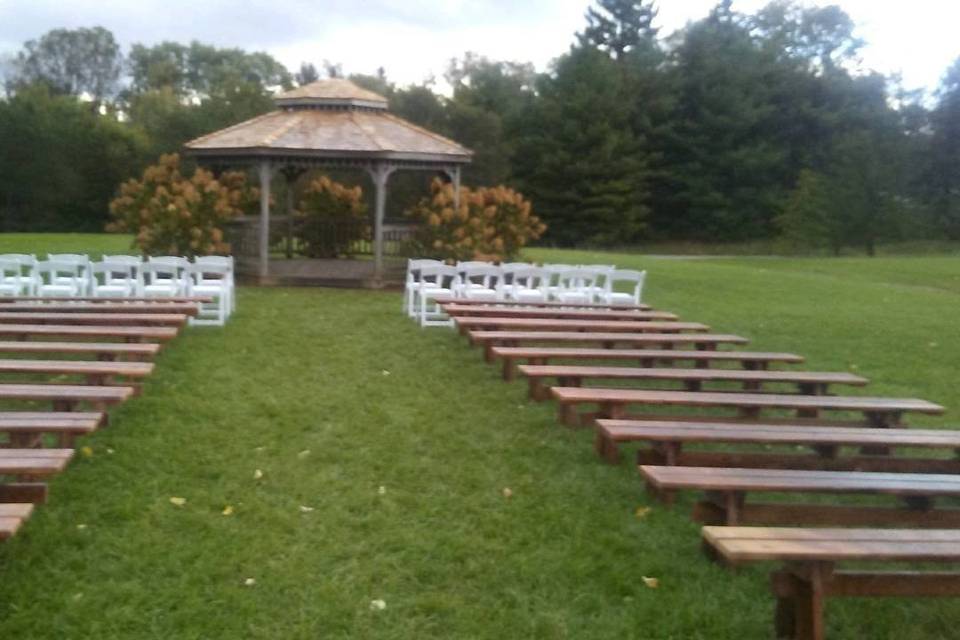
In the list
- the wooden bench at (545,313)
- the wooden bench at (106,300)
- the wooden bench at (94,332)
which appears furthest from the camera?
the wooden bench at (106,300)

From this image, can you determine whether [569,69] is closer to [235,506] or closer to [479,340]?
[479,340]

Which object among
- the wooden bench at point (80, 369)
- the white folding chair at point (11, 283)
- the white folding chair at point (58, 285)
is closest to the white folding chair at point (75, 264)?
the white folding chair at point (58, 285)

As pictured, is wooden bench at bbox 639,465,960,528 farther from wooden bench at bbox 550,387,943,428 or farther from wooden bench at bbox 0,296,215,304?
wooden bench at bbox 0,296,215,304

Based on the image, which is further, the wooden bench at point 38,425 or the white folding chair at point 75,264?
the white folding chair at point 75,264

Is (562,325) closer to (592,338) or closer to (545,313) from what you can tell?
(545,313)

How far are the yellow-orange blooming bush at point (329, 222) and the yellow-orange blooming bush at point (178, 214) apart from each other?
252 cm

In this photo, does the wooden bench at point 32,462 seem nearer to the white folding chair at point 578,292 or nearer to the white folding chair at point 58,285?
the white folding chair at point 58,285

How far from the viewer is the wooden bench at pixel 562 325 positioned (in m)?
11.5

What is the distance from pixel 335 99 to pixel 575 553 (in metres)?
17.0

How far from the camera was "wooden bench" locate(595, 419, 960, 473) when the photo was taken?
6.69 meters

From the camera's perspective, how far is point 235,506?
641cm

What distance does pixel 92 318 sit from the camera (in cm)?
1087

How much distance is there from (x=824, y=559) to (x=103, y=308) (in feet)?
30.0

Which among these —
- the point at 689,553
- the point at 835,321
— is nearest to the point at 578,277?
the point at 835,321
